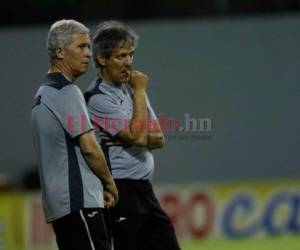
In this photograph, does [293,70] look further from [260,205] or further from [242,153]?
[260,205]

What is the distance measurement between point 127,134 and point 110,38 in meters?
0.44

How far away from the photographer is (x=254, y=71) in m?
9.24

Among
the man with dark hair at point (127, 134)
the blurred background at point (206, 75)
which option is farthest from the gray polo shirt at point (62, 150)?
the blurred background at point (206, 75)

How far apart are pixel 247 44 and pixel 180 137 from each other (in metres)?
3.60

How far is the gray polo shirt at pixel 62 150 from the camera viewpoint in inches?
153

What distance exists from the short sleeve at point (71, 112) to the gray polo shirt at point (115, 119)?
501 millimetres

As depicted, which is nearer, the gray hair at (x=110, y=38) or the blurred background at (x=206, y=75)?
the gray hair at (x=110, y=38)

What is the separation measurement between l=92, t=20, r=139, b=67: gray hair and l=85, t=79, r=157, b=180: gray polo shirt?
16cm

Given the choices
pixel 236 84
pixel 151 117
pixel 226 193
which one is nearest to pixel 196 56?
pixel 236 84

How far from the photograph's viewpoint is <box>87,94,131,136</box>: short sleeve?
14.3 feet

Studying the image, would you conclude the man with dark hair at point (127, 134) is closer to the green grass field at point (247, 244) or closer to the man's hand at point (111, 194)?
the man's hand at point (111, 194)

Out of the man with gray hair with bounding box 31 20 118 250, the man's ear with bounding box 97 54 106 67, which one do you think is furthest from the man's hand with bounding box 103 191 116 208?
the man's ear with bounding box 97 54 106 67

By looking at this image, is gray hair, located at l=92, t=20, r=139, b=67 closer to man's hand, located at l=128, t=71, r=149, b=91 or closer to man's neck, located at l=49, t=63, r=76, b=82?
man's hand, located at l=128, t=71, r=149, b=91

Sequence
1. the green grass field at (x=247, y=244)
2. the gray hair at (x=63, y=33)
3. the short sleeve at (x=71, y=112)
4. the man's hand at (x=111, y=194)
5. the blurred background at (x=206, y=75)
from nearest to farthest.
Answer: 1. the short sleeve at (x=71, y=112)
2. the gray hair at (x=63, y=33)
3. the man's hand at (x=111, y=194)
4. the green grass field at (x=247, y=244)
5. the blurred background at (x=206, y=75)
